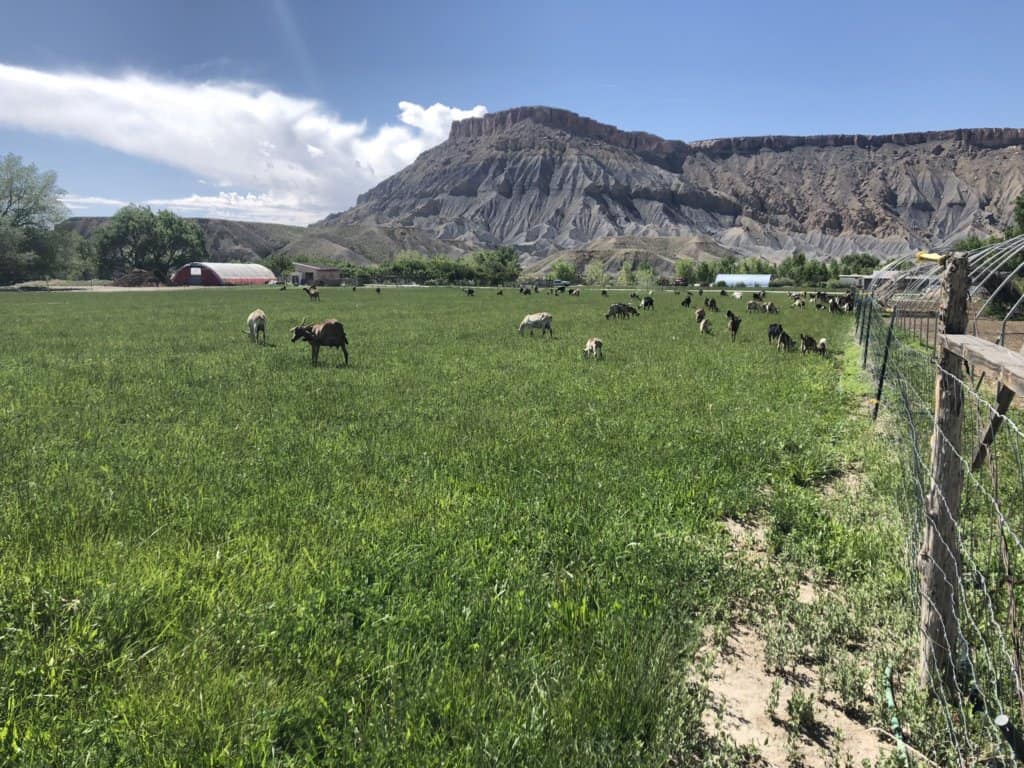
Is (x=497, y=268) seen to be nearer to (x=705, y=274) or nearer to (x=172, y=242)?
(x=705, y=274)

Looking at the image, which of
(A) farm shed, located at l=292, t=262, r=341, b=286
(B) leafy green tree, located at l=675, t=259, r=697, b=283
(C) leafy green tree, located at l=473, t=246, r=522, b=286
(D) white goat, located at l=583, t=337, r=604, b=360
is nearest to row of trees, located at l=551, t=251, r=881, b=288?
(B) leafy green tree, located at l=675, t=259, r=697, b=283

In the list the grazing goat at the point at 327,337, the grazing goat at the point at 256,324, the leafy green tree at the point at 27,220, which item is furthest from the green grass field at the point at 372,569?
the leafy green tree at the point at 27,220

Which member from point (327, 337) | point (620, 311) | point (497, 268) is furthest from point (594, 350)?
point (497, 268)

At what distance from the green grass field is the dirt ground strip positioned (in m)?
0.23

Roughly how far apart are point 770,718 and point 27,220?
5051 inches

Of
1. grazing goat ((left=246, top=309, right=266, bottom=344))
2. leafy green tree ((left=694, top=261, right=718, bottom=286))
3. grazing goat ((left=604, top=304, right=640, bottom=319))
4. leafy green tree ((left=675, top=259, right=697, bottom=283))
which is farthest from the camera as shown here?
leafy green tree ((left=675, top=259, right=697, bottom=283))

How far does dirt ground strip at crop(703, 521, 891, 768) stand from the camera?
3.49 m

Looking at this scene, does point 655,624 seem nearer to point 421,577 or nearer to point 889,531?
point 421,577

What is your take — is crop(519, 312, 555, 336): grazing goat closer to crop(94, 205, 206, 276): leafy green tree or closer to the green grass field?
the green grass field

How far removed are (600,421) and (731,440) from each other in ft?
7.81

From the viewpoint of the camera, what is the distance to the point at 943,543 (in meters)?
3.86

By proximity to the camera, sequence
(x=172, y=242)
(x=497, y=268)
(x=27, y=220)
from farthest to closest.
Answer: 1. (x=497, y=268)
2. (x=172, y=242)
3. (x=27, y=220)

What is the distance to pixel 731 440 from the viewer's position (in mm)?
9438

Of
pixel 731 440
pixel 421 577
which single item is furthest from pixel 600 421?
pixel 421 577
